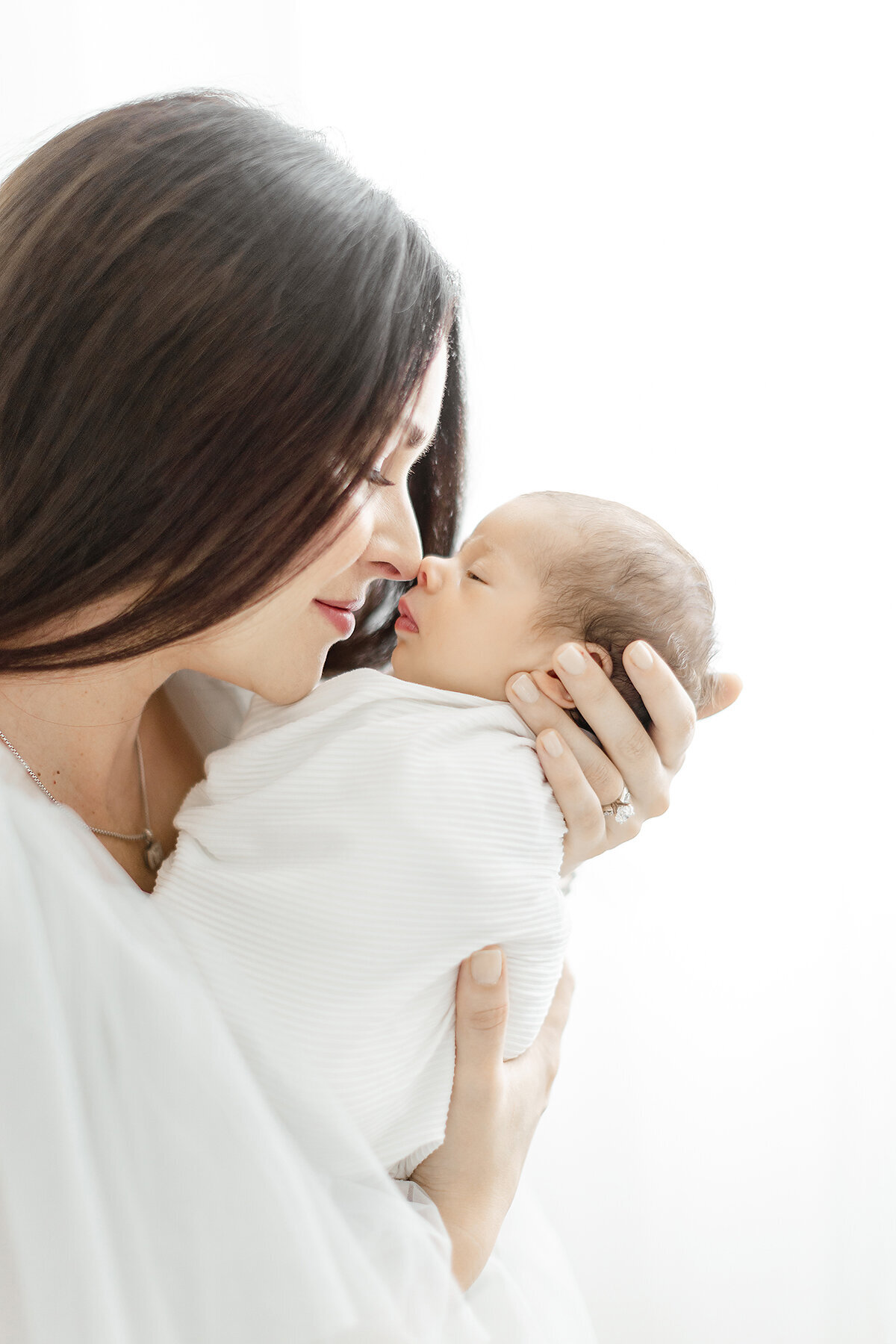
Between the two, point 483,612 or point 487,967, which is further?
point 483,612

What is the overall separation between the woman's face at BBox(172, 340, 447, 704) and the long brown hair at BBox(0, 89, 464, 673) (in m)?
0.04

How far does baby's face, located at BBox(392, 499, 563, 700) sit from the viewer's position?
3.54 feet

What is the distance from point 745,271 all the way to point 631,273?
0.55 ft

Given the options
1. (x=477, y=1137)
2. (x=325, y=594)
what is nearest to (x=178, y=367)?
(x=325, y=594)

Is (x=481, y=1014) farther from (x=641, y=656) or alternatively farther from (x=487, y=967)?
(x=641, y=656)

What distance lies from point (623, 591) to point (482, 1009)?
0.44 m

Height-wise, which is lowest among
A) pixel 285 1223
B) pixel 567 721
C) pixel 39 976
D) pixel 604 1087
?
pixel 604 1087

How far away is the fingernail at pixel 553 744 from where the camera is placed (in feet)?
3.20

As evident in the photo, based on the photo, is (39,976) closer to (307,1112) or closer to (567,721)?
(307,1112)

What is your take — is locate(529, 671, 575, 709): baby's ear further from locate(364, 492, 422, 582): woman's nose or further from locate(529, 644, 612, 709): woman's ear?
locate(364, 492, 422, 582): woman's nose

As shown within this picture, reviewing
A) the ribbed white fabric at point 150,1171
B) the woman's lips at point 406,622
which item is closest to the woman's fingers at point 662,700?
the woman's lips at point 406,622

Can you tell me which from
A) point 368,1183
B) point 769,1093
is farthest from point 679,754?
A: point 769,1093

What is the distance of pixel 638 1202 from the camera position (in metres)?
1.73

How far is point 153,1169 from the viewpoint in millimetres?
744
